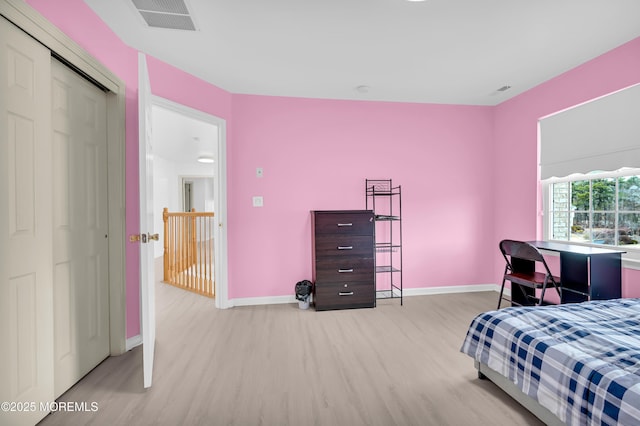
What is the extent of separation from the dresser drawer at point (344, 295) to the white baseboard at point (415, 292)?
0.45 meters

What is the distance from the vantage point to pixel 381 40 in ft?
7.88

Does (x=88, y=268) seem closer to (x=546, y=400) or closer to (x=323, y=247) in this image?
→ (x=323, y=247)

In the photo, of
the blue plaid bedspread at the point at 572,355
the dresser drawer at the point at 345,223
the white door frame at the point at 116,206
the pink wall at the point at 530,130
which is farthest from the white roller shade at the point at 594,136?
the white door frame at the point at 116,206

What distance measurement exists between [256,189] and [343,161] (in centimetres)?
109

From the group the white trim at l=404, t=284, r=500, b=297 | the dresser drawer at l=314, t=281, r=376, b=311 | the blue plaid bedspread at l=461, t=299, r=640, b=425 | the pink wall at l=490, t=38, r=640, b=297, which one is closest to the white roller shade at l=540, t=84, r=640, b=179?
the pink wall at l=490, t=38, r=640, b=297

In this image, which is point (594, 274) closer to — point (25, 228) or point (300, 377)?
point (300, 377)

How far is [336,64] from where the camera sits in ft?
9.16

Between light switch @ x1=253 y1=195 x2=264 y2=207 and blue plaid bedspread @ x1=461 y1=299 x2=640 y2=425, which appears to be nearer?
blue plaid bedspread @ x1=461 y1=299 x2=640 y2=425

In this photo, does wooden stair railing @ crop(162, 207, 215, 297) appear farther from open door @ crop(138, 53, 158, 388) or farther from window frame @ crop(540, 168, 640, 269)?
window frame @ crop(540, 168, 640, 269)

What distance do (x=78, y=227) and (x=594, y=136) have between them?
13.9 ft

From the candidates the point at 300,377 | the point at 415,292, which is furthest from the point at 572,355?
the point at 415,292

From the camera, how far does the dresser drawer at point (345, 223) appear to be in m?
3.24

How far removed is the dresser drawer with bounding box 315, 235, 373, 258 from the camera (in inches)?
128

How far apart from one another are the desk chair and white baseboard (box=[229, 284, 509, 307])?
1.63 feet
